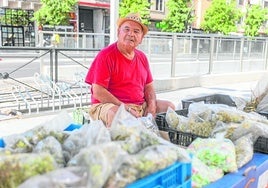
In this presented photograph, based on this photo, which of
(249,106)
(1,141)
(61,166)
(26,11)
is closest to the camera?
(61,166)

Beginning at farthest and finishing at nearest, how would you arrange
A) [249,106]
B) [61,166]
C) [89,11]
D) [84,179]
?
1. [89,11]
2. [249,106]
3. [61,166]
4. [84,179]

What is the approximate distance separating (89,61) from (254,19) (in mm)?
23119

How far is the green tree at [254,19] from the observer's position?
28.6m

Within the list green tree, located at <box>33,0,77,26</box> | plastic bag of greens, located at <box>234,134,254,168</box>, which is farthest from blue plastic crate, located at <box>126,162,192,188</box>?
green tree, located at <box>33,0,77,26</box>

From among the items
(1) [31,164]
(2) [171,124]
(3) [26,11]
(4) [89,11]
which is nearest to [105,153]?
(1) [31,164]

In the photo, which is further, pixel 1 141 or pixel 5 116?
pixel 5 116

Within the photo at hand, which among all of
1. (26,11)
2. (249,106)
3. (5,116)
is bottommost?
(5,116)

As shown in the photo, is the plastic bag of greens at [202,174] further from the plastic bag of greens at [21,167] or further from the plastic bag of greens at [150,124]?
the plastic bag of greens at [21,167]

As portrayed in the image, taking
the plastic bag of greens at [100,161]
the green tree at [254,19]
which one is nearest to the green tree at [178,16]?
the green tree at [254,19]

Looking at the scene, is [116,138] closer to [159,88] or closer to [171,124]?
[171,124]

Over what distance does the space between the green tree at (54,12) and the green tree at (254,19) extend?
14435mm

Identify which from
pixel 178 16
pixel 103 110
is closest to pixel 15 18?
pixel 178 16

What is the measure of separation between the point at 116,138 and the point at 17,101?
4.69m

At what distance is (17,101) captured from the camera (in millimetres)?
5773
